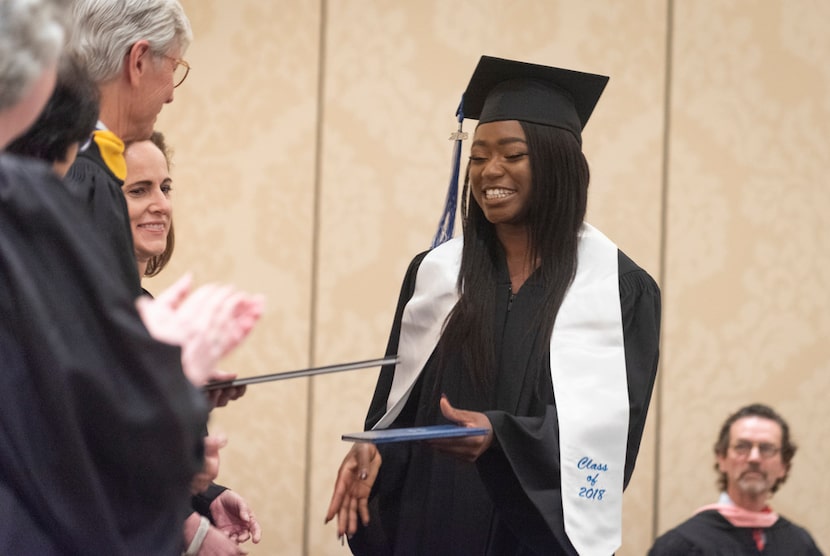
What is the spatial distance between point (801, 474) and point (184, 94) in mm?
3358

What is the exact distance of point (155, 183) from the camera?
3.32 metres

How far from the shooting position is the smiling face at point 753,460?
5184mm

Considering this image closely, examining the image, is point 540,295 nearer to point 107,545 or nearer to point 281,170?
point 107,545

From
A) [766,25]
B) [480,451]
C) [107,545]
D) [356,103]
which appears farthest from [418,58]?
[107,545]

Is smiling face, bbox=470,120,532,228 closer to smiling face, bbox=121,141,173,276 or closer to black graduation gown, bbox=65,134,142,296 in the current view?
smiling face, bbox=121,141,173,276

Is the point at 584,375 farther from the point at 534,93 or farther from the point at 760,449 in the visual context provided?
the point at 760,449

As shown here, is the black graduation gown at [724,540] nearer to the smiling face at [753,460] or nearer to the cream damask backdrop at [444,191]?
Answer: the smiling face at [753,460]

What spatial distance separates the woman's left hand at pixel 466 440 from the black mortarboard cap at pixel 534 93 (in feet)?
2.88

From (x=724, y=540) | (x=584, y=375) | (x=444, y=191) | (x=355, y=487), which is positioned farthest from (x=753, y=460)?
(x=355, y=487)

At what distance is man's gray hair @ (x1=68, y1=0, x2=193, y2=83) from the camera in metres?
2.42

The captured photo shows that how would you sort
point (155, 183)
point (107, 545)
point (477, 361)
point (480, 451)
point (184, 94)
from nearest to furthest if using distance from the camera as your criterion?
point (107, 545) < point (480, 451) < point (477, 361) < point (155, 183) < point (184, 94)

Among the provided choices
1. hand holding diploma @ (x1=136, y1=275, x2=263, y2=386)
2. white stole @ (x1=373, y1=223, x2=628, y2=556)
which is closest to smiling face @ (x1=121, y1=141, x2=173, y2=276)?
white stole @ (x1=373, y1=223, x2=628, y2=556)

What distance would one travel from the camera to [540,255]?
3.27m

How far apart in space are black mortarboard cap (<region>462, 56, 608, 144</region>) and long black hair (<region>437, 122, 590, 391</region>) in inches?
Answer: 1.8
